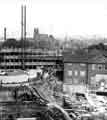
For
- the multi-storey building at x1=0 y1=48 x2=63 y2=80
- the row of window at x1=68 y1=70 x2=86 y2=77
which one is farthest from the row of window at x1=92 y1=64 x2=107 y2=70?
the multi-storey building at x1=0 y1=48 x2=63 y2=80

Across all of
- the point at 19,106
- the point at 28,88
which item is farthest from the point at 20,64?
the point at 19,106

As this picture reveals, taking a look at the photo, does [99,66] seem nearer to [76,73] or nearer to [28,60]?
[76,73]

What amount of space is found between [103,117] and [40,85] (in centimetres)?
163

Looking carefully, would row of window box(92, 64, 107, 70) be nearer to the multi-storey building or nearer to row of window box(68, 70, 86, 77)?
row of window box(68, 70, 86, 77)

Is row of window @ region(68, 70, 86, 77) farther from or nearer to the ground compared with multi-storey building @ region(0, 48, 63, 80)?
nearer to the ground

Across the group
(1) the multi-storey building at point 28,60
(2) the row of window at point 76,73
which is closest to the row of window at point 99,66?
(2) the row of window at point 76,73

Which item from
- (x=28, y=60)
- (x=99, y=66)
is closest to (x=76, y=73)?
(x=99, y=66)

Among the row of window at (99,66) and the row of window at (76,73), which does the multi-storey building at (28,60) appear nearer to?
the row of window at (76,73)

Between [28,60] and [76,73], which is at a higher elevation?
[28,60]

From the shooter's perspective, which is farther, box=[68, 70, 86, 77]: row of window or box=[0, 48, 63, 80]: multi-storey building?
box=[0, 48, 63, 80]: multi-storey building

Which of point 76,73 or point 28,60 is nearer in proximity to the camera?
point 76,73

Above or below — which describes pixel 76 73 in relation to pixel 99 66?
below

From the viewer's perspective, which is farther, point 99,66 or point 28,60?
point 28,60

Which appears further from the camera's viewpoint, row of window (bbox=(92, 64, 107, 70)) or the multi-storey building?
the multi-storey building
